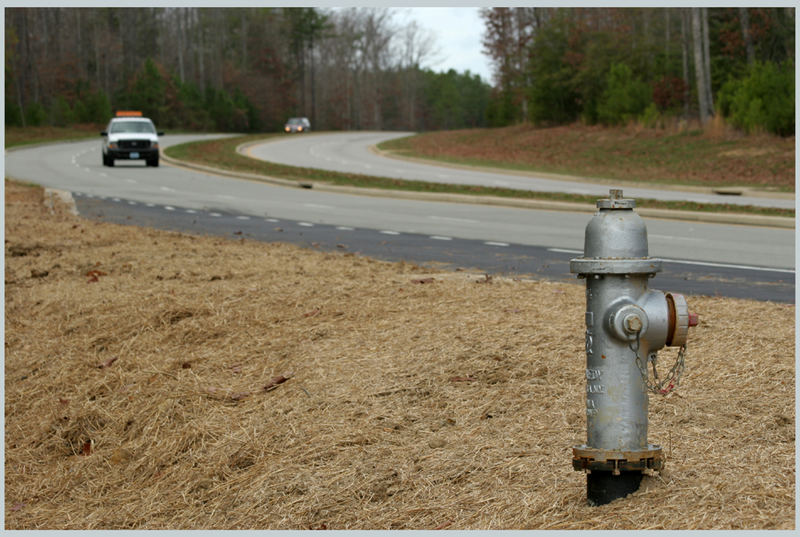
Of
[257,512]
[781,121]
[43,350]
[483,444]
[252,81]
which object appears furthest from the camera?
[252,81]

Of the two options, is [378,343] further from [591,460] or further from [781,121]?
[781,121]

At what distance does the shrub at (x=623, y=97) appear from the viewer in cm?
4325

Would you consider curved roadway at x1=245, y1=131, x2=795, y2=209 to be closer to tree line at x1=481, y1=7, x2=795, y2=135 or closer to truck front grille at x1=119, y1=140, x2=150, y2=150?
truck front grille at x1=119, y1=140, x2=150, y2=150

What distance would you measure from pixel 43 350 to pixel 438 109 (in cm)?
12088

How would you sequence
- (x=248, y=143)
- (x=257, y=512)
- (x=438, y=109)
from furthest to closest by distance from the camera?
(x=438, y=109), (x=248, y=143), (x=257, y=512)

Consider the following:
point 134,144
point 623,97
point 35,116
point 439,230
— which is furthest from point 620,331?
point 35,116

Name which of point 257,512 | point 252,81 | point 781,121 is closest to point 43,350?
point 257,512

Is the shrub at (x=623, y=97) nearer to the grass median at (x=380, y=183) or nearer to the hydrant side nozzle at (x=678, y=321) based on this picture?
the grass median at (x=380, y=183)

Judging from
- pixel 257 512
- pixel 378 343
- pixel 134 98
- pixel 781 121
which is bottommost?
pixel 257 512

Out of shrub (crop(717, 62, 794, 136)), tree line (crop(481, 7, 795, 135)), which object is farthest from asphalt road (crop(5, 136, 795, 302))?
tree line (crop(481, 7, 795, 135))

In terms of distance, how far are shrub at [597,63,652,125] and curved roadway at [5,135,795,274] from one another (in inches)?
847

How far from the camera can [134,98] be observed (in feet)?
255

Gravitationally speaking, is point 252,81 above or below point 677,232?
above

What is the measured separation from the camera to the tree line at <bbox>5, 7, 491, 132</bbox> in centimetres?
7769
